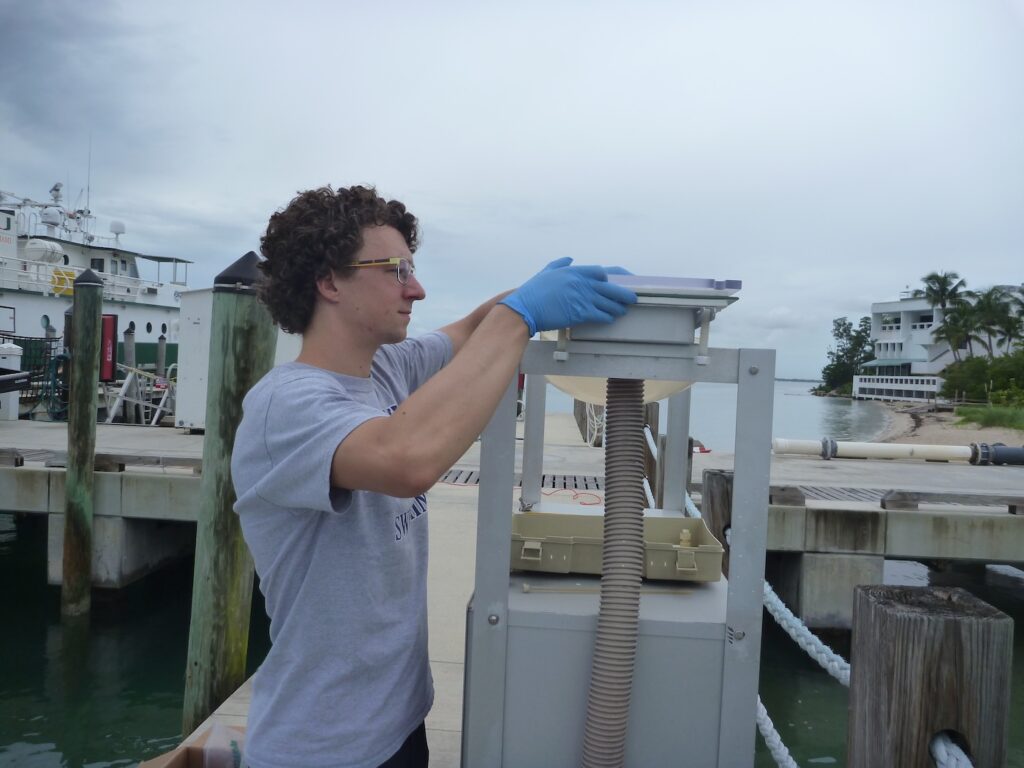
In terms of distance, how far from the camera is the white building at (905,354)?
7125 cm

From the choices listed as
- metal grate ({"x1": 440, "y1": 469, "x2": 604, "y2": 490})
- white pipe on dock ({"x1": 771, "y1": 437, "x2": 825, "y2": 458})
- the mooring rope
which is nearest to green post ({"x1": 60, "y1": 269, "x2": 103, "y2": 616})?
metal grate ({"x1": 440, "y1": 469, "x2": 604, "y2": 490})

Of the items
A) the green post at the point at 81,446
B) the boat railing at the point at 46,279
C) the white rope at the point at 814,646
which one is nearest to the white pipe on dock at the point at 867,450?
the white rope at the point at 814,646

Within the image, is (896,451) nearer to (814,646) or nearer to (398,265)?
(814,646)

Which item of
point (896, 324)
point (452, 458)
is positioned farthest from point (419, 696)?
point (896, 324)

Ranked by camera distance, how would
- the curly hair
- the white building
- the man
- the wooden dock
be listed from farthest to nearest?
the white building, the wooden dock, the curly hair, the man

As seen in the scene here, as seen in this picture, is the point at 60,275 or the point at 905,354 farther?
the point at 905,354

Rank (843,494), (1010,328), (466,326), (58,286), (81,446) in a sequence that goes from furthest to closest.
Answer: (1010,328), (58,286), (843,494), (81,446), (466,326)

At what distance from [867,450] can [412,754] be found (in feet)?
31.0

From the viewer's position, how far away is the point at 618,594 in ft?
5.86

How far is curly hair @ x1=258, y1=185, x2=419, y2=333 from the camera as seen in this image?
65.2 inches

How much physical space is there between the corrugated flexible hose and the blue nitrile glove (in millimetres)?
249

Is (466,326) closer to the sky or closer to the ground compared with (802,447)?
closer to the sky

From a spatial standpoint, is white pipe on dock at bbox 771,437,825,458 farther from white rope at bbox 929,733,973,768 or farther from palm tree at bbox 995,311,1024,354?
palm tree at bbox 995,311,1024,354

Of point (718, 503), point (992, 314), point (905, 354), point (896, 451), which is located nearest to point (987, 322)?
point (992, 314)
